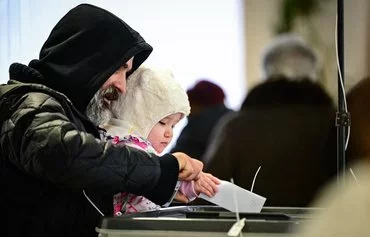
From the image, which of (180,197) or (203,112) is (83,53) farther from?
(203,112)

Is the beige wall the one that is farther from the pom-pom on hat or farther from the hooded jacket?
the hooded jacket

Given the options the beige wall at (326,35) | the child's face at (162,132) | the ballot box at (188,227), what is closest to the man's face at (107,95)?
the child's face at (162,132)

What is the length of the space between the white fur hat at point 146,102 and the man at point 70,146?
0.08 metres

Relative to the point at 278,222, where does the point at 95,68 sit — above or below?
above

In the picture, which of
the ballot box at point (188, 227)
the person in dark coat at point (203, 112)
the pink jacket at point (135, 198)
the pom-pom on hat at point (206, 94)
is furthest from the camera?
the pom-pom on hat at point (206, 94)

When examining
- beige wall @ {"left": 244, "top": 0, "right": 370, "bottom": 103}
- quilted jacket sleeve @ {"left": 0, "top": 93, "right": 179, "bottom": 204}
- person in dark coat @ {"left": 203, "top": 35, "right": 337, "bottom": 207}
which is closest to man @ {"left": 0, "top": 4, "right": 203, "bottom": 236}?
quilted jacket sleeve @ {"left": 0, "top": 93, "right": 179, "bottom": 204}

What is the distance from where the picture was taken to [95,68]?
1.46 meters

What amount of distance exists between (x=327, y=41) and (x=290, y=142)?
0.42 m

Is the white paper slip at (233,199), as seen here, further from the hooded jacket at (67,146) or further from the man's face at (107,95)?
the man's face at (107,95)

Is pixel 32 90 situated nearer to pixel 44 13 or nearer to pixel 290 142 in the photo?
pixel 44 13

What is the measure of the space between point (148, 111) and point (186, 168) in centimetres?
30

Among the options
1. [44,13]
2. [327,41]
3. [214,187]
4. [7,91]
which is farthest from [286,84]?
[7,91]

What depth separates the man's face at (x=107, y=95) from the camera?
1541 millimetres

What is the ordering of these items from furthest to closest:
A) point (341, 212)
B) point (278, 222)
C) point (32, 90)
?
point (32, 90)
point (278, 222)
point (341, 212)
